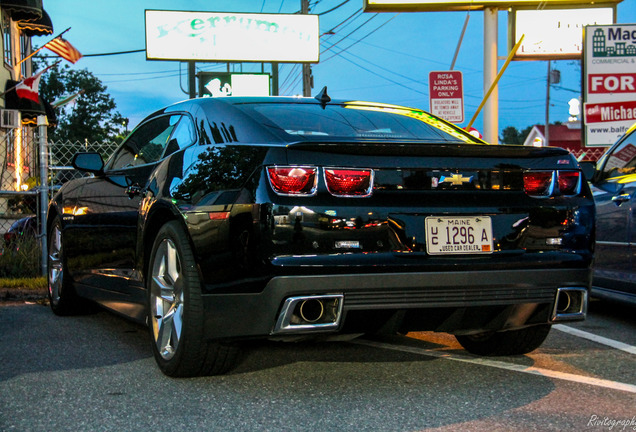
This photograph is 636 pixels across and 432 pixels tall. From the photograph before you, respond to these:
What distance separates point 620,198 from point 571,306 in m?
2.35

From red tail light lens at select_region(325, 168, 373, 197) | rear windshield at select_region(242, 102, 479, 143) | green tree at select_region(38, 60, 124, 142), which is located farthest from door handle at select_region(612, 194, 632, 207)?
green tree at select_region(38, 60, 124, 142)

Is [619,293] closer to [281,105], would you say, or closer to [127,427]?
[281,105]

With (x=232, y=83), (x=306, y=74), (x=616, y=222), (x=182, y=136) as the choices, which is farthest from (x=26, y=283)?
(x=232, y=83)

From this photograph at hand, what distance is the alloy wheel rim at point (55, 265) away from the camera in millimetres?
6289

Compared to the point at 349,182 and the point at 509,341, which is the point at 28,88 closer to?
the point at 509,341

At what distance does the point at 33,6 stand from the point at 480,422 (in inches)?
957

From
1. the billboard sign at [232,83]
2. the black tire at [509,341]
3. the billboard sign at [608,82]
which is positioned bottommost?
the black tire at [509,341]

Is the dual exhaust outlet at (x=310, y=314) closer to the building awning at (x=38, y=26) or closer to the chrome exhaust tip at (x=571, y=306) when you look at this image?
the chrome exhaust tip at (x=571, y=306)

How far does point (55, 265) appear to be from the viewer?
6473 mm

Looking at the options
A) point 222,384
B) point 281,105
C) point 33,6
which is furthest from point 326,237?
point 33,6

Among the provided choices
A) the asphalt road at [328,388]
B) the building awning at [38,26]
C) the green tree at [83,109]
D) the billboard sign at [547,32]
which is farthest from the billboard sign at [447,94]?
the green tree at [83,109]

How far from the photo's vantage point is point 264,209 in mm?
3482

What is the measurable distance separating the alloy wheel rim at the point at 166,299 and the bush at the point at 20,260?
15.4ft

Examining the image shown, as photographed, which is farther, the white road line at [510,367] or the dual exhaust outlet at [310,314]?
the white road line at [510,367]
